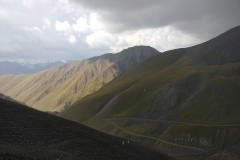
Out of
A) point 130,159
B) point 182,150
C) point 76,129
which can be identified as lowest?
point 182,150

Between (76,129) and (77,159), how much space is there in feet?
55.6

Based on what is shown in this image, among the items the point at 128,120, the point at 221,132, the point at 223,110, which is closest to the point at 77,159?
the point at 221,132

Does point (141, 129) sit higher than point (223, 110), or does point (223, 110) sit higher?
point (223, 110)

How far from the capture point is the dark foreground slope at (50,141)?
4924 cm

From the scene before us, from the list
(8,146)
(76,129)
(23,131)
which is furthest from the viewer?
(76,129)

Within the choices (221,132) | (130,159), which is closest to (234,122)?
(221,132)

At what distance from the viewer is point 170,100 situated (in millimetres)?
197250

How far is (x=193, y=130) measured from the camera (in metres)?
156

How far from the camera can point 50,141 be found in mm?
56500

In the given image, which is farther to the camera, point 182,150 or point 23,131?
point 182,150

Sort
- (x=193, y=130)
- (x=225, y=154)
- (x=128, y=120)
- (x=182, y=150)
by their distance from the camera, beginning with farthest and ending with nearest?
(x=128, y=120), (x=193, y=130), (x=182, y=150), (x=225, y=154)

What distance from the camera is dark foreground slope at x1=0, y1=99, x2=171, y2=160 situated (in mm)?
49237

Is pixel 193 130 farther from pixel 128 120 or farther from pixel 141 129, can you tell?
pixel 128 120

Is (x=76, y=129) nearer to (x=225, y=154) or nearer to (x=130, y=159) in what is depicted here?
(x=130, y=159)
